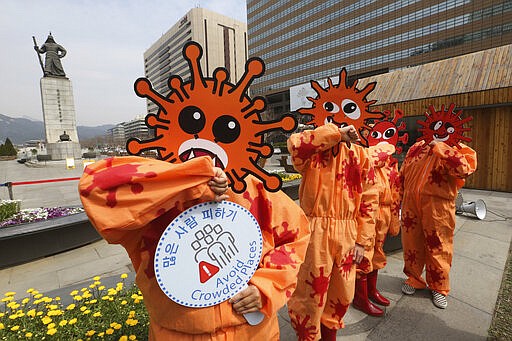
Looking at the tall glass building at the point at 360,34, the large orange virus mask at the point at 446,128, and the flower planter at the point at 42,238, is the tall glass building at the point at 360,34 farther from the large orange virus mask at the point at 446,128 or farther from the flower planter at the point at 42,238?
the flower planter at the point at 42,238

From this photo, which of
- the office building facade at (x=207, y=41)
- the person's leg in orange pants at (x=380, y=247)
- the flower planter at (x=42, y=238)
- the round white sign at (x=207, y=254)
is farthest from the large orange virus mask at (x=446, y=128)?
the office building facade at (x=207, y=41)

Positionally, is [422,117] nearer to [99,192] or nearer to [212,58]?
[99,192]

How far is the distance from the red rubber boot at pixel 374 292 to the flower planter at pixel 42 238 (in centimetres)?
468

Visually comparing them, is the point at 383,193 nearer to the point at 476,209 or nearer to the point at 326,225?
the point at 326,225

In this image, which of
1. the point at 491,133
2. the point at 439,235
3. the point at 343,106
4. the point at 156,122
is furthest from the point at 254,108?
the point at 491,133

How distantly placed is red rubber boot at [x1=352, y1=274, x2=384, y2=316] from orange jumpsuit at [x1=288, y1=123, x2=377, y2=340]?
0.79m

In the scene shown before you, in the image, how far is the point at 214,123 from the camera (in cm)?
112

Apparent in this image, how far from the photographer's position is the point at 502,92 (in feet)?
25.5

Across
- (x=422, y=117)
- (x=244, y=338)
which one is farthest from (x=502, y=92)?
(x=244, y=338)

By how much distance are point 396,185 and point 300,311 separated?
2072 millimetres

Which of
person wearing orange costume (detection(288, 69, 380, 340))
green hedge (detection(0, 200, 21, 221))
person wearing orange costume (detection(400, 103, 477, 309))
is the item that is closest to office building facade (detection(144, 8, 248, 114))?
green hedge (detection(0, 200, 21, 221))

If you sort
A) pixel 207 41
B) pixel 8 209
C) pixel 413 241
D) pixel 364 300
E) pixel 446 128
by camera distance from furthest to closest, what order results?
1. pixel 207 41
2. pixel 8 209
3. pixel 413 241
4. pixel 446 128
5. pixel 364 300

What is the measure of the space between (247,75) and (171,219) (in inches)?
26.7

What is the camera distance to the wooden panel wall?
8047 millimetres
